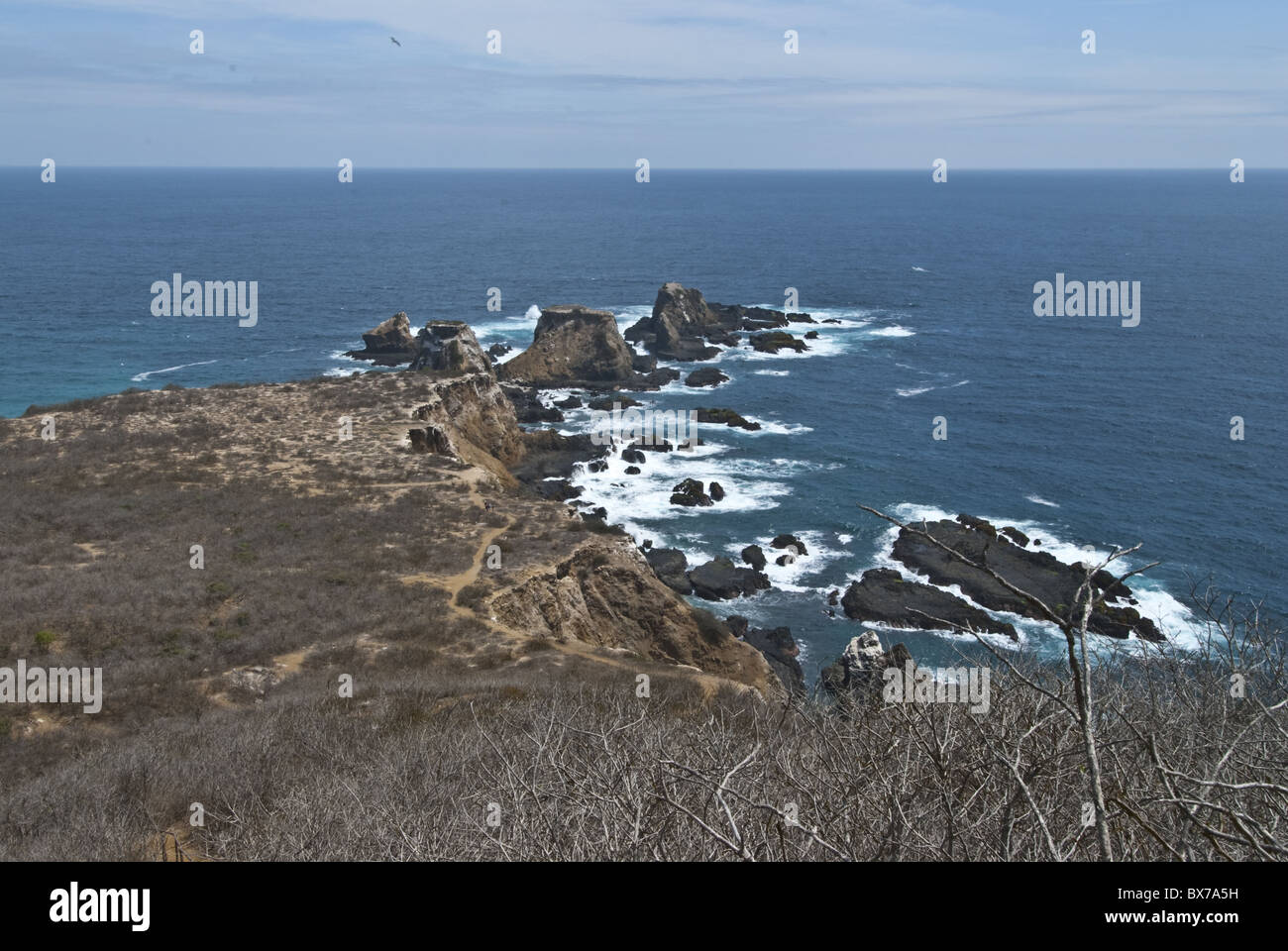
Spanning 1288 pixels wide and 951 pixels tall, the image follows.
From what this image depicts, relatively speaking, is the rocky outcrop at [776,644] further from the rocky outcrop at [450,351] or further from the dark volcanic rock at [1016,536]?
the rocky outcrop at [450,351]

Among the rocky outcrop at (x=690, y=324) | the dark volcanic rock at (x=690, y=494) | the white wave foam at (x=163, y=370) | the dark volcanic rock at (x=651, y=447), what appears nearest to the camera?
the dark volcanic rock at (x=690, y=494)

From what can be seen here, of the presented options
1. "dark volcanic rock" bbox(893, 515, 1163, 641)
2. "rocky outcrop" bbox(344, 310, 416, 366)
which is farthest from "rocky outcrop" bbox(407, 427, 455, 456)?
"rocky outcrop" bbox(344, 310, 416, 366)

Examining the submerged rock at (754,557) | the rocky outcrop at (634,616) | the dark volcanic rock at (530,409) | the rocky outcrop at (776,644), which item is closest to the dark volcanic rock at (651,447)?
the dark volcanic rock at (530,409)

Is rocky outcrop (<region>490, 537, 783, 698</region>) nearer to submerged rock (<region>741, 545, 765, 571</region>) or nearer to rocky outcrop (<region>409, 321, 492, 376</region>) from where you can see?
submerged rock (<region>741, 545, 765, 571</region>)

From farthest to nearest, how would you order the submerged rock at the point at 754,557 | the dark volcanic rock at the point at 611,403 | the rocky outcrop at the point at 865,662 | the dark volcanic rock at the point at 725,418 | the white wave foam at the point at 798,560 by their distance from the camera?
the dark volcanic rock at the point at 611,403 < the dark volcanic rock at the point at 725,418 < the submerged rock at the point at 754,557 < the white wave foam at the point at 798,560 < the rocky outcrop at the point at 865,662

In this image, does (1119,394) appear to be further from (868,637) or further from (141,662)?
(141,662)

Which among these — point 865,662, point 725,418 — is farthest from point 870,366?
point 865,662

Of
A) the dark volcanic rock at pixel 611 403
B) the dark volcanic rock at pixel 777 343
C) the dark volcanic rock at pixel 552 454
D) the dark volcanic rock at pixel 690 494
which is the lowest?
the dark volcanic rock at pixel 690 494
